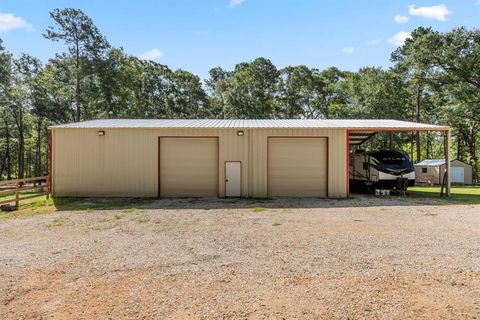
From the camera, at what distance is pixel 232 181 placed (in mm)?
13953

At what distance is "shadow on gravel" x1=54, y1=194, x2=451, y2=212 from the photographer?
11.6m

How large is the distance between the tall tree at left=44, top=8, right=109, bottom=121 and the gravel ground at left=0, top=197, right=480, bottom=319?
Result: 20.1 m

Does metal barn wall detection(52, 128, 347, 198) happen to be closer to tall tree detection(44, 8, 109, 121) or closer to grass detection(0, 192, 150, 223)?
grass detection(0, 192, 150, 223)

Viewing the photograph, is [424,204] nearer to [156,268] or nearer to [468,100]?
[156,268]

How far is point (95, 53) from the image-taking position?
27.2m

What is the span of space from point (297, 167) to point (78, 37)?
21573mm

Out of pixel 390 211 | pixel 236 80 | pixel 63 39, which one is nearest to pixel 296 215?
pixel 390 211

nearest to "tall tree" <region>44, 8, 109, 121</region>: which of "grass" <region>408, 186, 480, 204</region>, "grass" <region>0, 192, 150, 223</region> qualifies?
"grass" <region>0, 192, 150, 223</region>

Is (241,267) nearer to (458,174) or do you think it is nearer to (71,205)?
(71,205)

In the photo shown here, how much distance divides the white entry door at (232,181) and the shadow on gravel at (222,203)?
2.38ft

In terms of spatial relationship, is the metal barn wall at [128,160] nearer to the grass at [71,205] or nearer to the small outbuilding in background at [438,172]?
the grass at [71,205]

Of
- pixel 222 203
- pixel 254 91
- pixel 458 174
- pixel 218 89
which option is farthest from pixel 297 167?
pixel 218 89

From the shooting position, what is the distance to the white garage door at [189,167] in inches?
555

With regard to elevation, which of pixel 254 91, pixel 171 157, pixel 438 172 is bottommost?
pixel 438 172
